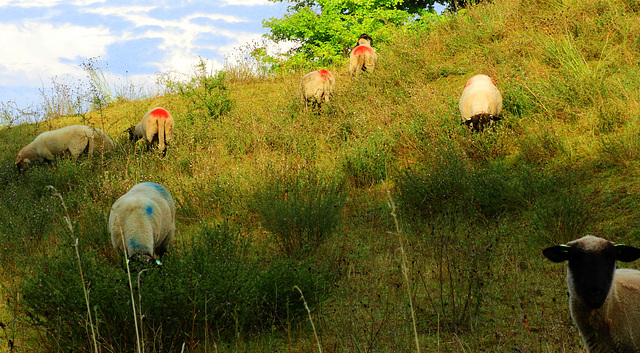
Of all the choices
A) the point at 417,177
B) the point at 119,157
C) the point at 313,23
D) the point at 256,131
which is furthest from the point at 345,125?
the point at 313,23

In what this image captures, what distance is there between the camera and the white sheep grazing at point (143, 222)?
211 inches

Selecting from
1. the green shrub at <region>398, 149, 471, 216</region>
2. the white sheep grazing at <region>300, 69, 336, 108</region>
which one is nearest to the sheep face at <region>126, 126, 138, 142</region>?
the white sheep grazing at <region>300, 69, 336, 108</region>

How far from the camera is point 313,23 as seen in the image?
22.9 m

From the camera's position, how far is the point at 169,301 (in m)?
4.23

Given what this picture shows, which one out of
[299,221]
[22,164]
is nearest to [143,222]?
[299,221]

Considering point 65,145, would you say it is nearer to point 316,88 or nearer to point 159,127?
point 159,127

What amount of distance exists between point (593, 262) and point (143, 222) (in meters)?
4.36

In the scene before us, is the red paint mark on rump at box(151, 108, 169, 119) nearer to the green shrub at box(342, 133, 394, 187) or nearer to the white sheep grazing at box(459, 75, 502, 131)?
the green shrub at box(342, 133, 394, 187)

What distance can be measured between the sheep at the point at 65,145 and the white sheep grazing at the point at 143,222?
7.28 metres

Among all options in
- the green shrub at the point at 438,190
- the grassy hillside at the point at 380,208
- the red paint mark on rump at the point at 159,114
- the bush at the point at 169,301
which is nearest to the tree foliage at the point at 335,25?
the grassy hillside at the point at 380,208

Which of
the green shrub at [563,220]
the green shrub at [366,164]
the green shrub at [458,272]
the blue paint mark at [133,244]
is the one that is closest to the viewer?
the green shrub at [458,272]

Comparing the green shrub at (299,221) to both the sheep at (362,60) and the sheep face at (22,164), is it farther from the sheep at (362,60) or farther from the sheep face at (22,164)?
the sheep face at (22,164)

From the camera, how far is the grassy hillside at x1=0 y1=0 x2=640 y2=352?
4.45 m

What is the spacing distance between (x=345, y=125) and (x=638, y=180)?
6498 mm
